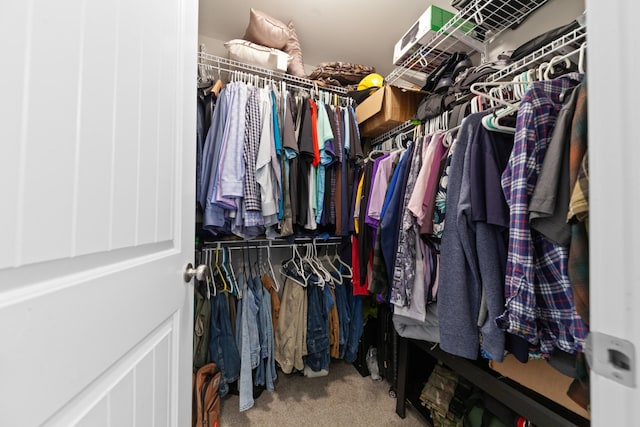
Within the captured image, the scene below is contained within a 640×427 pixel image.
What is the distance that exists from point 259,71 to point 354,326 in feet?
5.90

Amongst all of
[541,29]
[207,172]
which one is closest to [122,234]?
[207,172]

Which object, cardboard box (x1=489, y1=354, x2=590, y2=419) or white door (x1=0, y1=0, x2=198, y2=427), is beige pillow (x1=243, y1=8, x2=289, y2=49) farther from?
cardboard box (x1=489, y1=354, x2=590, y2=419)


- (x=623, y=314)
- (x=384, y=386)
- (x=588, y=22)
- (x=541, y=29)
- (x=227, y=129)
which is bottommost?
(x=384, y=386)

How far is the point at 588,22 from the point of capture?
0.30 m

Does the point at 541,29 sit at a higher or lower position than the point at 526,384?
higher

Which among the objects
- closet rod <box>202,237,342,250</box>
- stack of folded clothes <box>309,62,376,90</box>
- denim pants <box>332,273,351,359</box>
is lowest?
denim pants <box>332,273,351,359</box>

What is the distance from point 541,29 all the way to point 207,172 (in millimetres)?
1790

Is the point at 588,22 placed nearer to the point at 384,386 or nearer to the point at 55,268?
the point at 55,268

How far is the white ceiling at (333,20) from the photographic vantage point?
58.1 inches

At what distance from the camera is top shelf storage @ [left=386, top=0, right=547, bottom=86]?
110 cm

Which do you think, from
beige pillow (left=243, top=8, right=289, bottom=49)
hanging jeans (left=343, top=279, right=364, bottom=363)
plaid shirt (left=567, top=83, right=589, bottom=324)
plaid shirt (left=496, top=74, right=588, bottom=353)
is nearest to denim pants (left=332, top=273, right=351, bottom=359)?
hanging jeans (left=343, top=279, right=364, bottom=363)

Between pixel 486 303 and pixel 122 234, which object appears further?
pixel 486 303

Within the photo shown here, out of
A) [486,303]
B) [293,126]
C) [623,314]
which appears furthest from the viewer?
[293,126]

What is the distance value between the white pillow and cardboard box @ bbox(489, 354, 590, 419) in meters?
1.87
